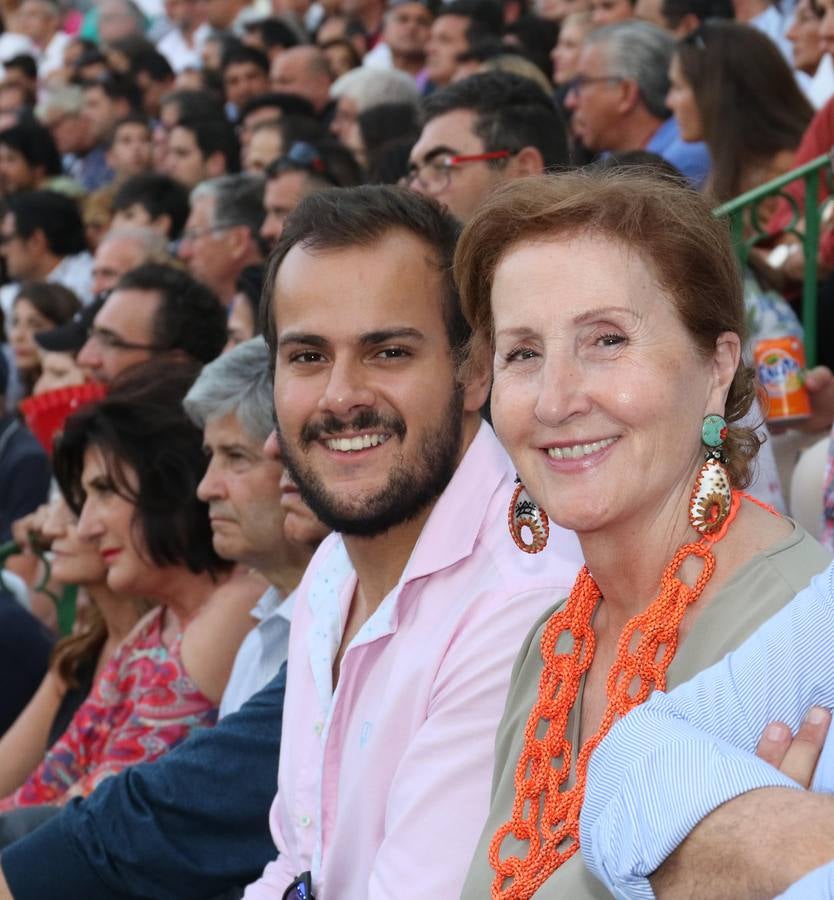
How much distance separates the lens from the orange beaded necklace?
2.32 metres

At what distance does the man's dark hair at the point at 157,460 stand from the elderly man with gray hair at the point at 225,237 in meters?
3.59

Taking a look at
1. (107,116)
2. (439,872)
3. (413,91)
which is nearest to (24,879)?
(439,872)

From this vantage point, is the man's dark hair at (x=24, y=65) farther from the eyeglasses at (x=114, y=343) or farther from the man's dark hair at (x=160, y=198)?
the eyeglasses at (x=114, y=343)

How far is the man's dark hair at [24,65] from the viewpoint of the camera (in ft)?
53.8

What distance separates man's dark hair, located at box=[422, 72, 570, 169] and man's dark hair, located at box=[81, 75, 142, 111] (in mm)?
8654

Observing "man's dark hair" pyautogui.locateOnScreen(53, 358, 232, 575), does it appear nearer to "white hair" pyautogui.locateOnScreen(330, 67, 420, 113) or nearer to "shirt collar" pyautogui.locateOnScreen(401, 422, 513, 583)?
"shirt collar" pyautogui.locateOnScreen(401, 422, 513, 583)

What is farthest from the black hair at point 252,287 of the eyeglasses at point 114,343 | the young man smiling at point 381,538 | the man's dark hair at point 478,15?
the man's dark hair at point 478,15

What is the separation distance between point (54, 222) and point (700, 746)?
10317 millimetres

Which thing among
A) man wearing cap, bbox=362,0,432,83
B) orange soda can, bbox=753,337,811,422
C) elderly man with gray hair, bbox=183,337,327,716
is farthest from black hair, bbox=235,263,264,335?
man wearing cap, bbox=362,0,432,83

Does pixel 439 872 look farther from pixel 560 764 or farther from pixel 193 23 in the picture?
pixel 193 23

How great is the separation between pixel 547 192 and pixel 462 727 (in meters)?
A: 0.95

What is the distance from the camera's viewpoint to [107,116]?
14.0 metres

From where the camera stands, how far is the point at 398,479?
127 inches

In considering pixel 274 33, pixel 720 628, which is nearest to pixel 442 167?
pixel 720 628
